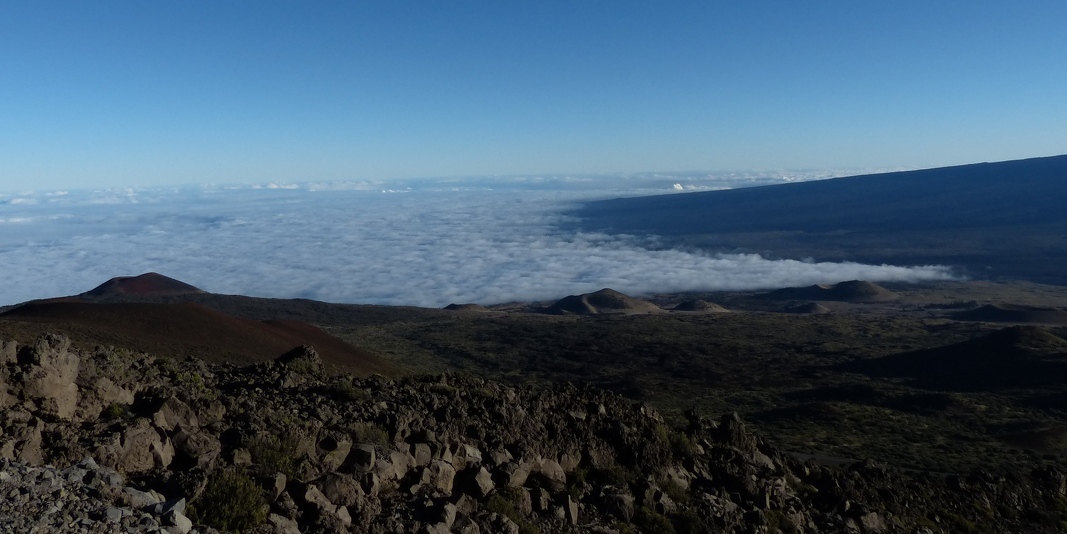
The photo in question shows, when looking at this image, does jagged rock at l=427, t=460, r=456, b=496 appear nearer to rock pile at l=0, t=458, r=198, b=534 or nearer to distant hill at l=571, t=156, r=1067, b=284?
rock pile at l=0, t=458, r=198, b=534

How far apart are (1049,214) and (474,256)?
87397 mm

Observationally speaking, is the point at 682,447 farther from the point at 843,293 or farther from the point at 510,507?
the point at 843,293

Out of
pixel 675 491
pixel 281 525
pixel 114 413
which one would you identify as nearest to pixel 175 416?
pixel 114 413

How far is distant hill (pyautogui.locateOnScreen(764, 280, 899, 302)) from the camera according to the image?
2808 inches

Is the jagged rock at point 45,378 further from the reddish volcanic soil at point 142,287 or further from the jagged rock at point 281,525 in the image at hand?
the reddish volcanic soil at point 142,287

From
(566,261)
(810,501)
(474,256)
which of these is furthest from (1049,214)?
(810,501)

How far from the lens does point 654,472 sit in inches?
Result: 341

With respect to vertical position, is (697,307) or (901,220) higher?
(901,220)

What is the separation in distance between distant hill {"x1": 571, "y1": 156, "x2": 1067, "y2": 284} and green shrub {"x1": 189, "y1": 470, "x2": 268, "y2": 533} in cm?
9118

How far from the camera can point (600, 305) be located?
67.7m

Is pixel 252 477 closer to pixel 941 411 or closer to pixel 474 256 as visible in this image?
pixel 941 411

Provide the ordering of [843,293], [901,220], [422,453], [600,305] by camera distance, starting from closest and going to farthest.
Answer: [422,453]
[600,305]
[843,293]
[901,220]

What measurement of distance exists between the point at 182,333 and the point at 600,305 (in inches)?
1871

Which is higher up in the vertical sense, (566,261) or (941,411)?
(941,411)
